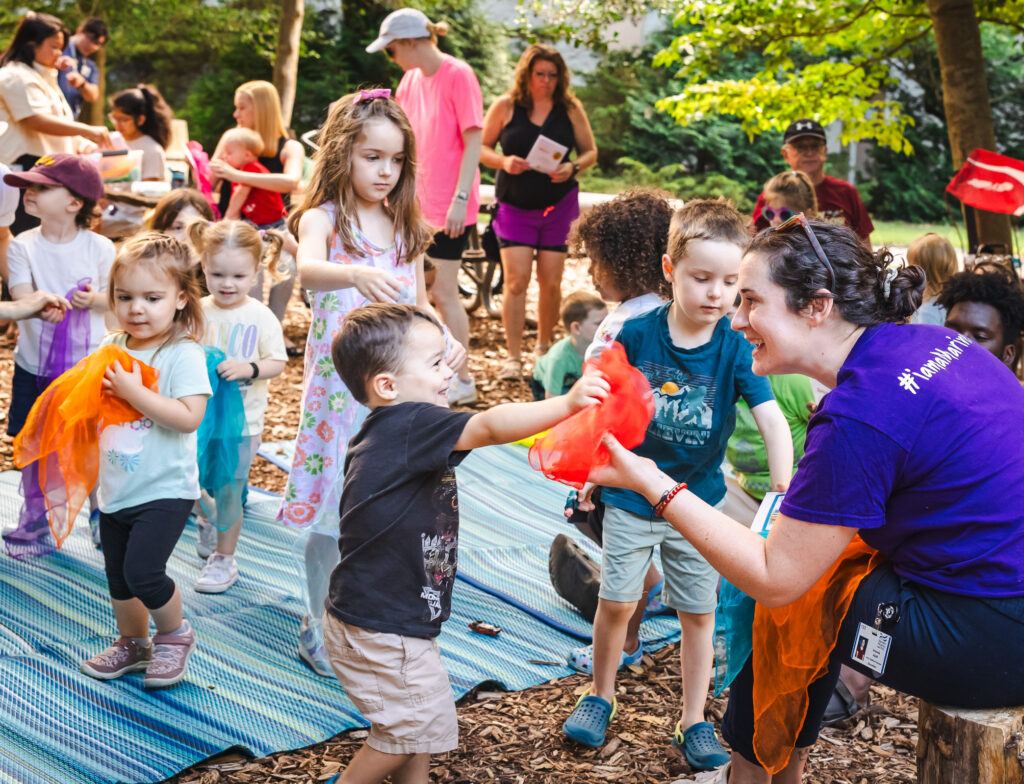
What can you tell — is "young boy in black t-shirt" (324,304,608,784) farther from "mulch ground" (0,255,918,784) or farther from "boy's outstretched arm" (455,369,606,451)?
"mulch ground" (0,255,918,784)

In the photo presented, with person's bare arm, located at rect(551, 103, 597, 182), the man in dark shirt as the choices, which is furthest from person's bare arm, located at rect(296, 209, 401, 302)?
the man in dark shirt

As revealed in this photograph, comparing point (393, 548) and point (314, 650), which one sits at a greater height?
point (393, 548)

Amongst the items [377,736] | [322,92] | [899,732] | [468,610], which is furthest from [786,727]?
[322,92]

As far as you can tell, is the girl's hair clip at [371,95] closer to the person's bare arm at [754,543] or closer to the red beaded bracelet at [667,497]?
the person's bare arm at [754,543]

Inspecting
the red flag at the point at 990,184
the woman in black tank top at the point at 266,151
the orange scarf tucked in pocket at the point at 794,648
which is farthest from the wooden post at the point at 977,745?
the red flag at the point at 990,184

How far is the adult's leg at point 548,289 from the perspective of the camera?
22.7 ft

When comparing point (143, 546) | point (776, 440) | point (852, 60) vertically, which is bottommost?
point (143, 546)

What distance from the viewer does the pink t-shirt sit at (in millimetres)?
5918

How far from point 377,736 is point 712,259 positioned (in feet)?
5.20

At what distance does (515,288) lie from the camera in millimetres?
6922

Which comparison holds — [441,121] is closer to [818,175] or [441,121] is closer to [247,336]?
[818,175]

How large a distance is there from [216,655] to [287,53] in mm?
9818

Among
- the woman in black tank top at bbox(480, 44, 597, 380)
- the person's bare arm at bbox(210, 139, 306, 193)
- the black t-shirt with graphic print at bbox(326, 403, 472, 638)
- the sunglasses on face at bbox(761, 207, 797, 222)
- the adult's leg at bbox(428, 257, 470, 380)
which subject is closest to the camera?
the black t-shirt with graphic print at bbox(326, 403, 472, 638)

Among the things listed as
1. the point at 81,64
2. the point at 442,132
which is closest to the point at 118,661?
the point at 442,132
